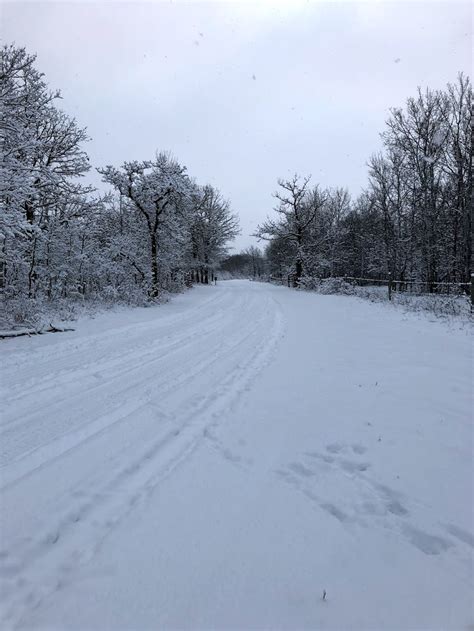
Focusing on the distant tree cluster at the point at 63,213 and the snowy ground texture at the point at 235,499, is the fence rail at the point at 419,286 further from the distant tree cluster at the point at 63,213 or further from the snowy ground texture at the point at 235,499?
the distant tree cluster at the point at 63,213

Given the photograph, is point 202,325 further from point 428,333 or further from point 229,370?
point 428,333

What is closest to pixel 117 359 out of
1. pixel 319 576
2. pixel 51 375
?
pixel 51 375

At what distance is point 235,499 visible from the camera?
2535 millimetres

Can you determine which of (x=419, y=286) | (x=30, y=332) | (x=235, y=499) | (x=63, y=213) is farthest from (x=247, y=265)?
(x=235, y=499)

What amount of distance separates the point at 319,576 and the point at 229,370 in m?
3.97

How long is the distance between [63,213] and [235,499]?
15.2m

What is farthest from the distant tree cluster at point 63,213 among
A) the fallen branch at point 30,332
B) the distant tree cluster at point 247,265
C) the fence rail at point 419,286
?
the distant tree cluster at point 247,265

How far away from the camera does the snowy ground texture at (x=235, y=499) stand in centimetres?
175

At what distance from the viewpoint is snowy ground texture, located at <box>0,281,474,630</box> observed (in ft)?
5.74

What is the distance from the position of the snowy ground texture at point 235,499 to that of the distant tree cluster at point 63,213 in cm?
572

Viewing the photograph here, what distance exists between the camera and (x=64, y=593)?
5.82 ft

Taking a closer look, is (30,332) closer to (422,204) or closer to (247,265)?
(422,204)

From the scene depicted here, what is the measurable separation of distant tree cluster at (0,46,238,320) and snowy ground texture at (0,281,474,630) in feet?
18.8

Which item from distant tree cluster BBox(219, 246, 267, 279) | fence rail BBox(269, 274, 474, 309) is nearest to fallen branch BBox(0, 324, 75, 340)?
fence rail BBox(269, 274, 474, 309)
